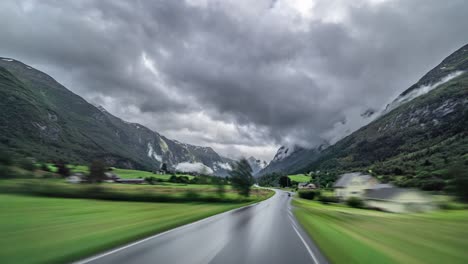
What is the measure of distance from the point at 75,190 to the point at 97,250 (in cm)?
4277

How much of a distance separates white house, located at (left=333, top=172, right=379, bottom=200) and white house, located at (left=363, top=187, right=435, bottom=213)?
1255 cm

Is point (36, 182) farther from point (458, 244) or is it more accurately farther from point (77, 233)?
point (458, 244)

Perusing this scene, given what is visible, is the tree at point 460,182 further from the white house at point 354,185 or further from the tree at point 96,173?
the tree at point 96,173

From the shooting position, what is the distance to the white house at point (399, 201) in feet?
173

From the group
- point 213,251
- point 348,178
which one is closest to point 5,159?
point 213,251

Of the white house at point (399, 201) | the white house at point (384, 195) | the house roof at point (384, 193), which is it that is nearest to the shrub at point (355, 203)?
the white house at point (384, 195)

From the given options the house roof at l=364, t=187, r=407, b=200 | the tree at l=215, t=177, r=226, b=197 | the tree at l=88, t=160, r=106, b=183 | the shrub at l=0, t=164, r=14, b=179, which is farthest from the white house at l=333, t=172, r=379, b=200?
the shrub at l=0, t=164, r=14, b=179

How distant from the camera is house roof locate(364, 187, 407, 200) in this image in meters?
65.1

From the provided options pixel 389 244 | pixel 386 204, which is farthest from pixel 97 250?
pixel 386 204

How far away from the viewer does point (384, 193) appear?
68.4 meters

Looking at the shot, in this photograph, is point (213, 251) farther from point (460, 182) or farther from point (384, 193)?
point (384, 193)

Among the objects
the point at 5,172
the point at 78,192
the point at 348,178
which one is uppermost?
the point at 348,178

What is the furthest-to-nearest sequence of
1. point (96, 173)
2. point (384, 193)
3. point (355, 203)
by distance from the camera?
point (96, 173) < point (384, 193) < point (355, 203)

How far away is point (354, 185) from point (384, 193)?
69.8ft
